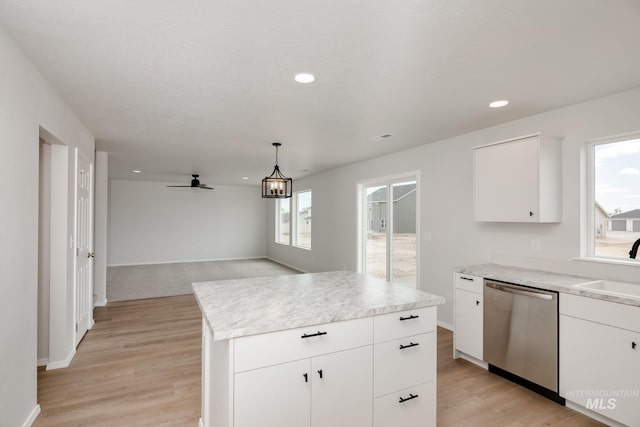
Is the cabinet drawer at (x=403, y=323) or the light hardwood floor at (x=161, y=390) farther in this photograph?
the light hardwood floor at (x=161, y=390)

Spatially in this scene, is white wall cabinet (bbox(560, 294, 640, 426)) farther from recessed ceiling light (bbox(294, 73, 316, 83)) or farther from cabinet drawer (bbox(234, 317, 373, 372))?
recessed ceiling light (bbox(294, 73, 316, 83))

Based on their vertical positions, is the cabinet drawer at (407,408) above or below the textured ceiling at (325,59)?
below

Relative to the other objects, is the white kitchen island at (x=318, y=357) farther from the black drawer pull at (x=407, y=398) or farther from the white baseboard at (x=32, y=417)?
the white baseboard at (x=32, y=417)

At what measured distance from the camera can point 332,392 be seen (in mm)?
1737

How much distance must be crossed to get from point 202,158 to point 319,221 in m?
2.87

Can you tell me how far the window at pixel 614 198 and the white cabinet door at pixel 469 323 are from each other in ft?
3.52

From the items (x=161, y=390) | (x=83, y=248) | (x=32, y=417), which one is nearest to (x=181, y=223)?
(x=83, y=248)

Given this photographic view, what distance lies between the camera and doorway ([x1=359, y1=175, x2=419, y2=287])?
4.95 m

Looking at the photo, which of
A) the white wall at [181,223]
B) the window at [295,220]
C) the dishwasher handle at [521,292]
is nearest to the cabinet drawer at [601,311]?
the dishwasher handle at [521,292]

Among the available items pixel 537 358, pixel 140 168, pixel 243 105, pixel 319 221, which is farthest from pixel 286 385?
pixel 140 168

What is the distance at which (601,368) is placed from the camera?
2.30 m

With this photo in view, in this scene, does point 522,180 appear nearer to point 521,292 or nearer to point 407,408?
point 521,292

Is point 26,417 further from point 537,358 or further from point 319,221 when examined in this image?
point 319,221

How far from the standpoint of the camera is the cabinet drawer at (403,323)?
6.15 feet
